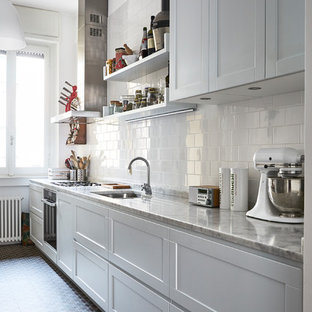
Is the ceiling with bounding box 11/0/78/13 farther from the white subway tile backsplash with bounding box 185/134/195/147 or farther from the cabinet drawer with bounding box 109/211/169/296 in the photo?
the cabinet drawer with bounding box 109/211/169/296

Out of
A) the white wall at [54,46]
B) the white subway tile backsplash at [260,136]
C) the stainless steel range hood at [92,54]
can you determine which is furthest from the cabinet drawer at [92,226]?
the white wall at [54,46]

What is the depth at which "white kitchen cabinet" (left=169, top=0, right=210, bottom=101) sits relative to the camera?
90.4 inches

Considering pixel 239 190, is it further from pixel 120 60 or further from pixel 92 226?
pixel 120 60

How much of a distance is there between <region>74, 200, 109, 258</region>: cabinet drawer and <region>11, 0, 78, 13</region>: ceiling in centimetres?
305

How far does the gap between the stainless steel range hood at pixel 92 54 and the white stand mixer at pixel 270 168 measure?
2.84m

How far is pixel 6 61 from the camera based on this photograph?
553 centimetres

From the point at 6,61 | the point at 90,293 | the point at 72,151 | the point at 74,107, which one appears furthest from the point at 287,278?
the point at 6,61

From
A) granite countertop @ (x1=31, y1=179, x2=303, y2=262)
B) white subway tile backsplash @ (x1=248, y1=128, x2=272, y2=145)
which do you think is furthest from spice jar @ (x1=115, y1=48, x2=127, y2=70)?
white subway tile backsplash @ (x1=248, y1=128, x2=272, y2=145)

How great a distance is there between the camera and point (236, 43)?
2047 mm

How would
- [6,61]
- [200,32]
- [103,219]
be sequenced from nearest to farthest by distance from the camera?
[200,32]
[103,219]
[6,61]

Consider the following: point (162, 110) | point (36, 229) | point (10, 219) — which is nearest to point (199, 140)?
point (162, 110)

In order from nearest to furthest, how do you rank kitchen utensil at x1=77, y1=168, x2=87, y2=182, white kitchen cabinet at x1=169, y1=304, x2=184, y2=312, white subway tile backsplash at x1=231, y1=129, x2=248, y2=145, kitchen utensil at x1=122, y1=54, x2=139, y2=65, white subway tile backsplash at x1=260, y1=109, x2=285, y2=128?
1. white kitchen cabinet at x1=169, y1=304, x2=184, y2=312
2. white subway tile backsplash at x1=260, y1=109, x2=285, y2=128
3. white subway tile backsplash at x1=231, y1=129, x2=248, y2=145
4. kitchen utensil at x1=122, y1=54, x2=139, y2=65
5. kitchen utensil at x1=77, y1=168, x2=87, y2=182

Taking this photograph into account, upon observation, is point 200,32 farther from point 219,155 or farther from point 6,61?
point 6,61

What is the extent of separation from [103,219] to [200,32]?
1435 millimetres
